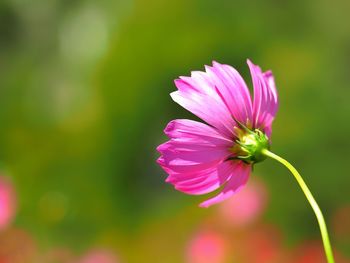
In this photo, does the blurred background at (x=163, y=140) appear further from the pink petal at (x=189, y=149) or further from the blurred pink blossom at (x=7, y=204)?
the pink petal at (x=189, y=149)

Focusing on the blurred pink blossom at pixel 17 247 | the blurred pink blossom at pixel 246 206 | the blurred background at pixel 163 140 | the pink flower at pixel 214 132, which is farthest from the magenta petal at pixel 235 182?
the blurred pink blossom at pixel 246 206

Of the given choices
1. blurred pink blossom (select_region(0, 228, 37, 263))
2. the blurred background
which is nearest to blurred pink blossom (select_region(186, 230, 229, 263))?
the blurred background

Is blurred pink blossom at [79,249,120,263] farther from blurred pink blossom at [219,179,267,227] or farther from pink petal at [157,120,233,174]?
pink petal at [157,120,233,174]

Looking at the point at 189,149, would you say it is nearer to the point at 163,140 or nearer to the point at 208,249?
the point at 208,249

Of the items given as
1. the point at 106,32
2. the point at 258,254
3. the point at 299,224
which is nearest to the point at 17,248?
the point at 258,254

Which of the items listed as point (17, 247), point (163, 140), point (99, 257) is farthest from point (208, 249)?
point (163, 140)

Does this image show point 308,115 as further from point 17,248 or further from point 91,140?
point 17,248

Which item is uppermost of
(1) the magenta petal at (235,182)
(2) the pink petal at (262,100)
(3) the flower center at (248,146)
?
(2) the pink petal at (262,100)
